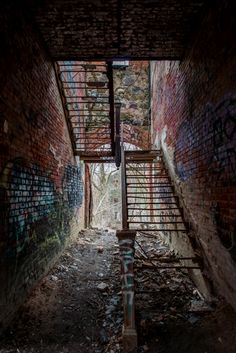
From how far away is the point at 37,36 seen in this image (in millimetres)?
4590

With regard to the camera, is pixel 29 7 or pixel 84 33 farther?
pixel 84 33

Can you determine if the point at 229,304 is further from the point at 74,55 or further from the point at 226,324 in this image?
the point at 74,55

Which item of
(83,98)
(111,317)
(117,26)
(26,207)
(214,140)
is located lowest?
(111,317)

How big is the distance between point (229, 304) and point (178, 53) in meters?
4.51

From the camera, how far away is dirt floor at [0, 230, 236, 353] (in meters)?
3.16

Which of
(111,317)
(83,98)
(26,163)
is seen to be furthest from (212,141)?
(83,98)

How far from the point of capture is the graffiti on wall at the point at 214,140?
10.6 feet

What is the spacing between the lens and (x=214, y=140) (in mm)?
3756

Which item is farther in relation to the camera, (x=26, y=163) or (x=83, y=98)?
(x=83, y=98)

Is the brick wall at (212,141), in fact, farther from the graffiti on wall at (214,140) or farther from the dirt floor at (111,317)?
the dirt floor at (111,317)

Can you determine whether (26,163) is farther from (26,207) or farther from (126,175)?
(126,175)

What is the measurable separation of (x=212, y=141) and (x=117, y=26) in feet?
7.97

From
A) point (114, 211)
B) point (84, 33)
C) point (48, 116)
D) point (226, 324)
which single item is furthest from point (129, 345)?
point (114, 211)

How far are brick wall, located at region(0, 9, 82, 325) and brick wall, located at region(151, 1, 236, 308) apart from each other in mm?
2688
